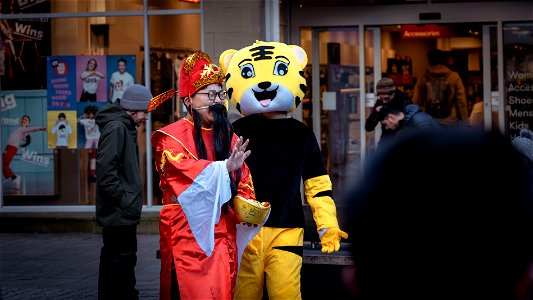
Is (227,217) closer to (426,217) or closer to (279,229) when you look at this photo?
(279,229)

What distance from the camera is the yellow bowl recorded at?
5.30m

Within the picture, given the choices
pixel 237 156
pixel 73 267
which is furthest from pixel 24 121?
pixel 237 156

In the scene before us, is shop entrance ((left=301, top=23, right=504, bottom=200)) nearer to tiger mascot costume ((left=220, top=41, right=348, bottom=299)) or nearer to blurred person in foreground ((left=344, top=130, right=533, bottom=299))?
tiger mascot costume ((left=220, top=41, right=348, bottom=299))

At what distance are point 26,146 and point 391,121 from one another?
17.9 ft

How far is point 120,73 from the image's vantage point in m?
11.8

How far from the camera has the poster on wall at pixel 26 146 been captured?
476 inches

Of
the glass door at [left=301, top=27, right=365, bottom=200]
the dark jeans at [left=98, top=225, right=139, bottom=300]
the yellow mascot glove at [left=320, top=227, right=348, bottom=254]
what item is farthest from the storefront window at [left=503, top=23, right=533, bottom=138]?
the yellow mascot glove at [left=320, top=227, right=348, bottom=254]

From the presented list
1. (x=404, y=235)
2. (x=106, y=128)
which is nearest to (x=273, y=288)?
(x=106, y=128)

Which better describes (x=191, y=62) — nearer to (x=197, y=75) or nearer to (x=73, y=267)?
(x=197, y=75)

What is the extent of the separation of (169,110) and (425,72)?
333cm

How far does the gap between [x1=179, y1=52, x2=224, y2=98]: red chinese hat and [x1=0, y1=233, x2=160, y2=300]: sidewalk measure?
2.80 m

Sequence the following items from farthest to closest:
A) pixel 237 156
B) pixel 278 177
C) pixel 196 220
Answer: pixel 278 177
pixel 196 220
pixel 237 156

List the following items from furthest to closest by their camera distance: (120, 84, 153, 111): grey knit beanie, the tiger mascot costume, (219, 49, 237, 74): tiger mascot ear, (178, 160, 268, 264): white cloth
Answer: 1. (120, 84, 153, 111): grey knit beanie
2. (219, 49, 237, 74): tiger mascot ear
3. the tiger mascot costume
4. (178, 160, 268, 264): white cloth

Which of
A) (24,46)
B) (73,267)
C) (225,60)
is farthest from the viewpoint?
(24,46)
